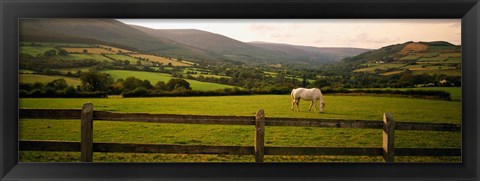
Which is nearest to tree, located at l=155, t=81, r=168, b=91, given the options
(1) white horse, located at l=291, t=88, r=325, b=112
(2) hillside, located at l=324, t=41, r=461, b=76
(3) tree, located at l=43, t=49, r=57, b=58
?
(3) tree, located at l=43, t=49, r=57, b=58

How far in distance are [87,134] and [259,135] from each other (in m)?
1.72

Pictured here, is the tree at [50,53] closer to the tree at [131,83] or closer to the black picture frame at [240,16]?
the black picture frame at [240,16]

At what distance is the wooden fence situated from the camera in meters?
3.98

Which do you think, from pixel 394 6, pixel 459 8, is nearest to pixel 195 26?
pixel 394 6

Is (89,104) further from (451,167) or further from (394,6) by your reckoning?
(451,167)

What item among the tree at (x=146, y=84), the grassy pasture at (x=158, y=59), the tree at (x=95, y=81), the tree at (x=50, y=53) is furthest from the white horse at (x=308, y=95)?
the tree at (x=50, y=53)

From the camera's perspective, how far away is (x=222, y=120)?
406cm

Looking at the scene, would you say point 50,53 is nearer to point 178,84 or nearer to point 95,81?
point 95,81

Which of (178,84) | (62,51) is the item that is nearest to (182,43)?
(178,84)

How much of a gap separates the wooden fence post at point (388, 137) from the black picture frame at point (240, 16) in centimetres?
36

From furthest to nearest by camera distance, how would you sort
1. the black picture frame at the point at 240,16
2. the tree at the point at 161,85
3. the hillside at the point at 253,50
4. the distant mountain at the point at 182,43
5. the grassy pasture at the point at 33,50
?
the tree at the point at 161,85 → the hillside at the point at 253,50 → the distant mountain at the point at 182,43 → the grassy pasture at the point at 33,50 → the black picture frame at the point at 240,16

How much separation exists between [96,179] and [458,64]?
3.76 meters

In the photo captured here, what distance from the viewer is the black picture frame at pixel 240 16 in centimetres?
354

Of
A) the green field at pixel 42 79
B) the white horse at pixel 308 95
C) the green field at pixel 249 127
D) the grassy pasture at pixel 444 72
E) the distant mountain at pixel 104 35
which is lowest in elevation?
the green field at pixel 249 127
